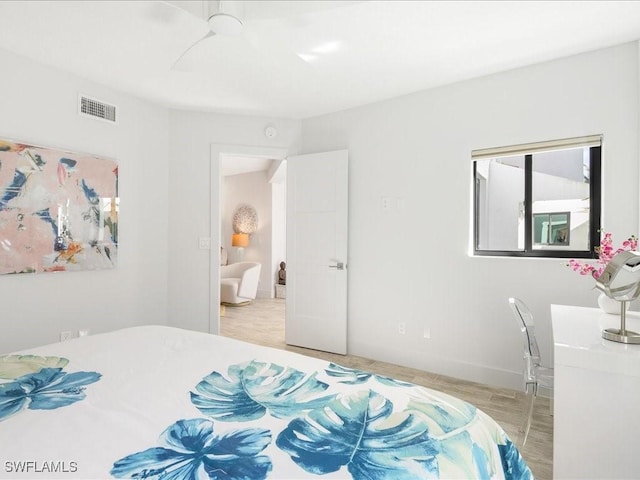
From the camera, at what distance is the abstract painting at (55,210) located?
264 cm

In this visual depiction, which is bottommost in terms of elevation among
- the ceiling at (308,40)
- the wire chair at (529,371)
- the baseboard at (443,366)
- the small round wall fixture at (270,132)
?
the baseboard at (443,366)

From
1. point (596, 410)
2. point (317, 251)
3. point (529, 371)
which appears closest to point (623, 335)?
point (596, 410)

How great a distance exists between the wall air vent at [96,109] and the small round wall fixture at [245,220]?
172 inches

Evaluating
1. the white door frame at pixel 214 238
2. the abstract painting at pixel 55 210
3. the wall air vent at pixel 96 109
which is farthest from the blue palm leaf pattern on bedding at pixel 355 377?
the wall air vent at pixel 96 109

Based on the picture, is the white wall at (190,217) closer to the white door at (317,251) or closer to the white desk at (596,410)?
the white door at (317,251)

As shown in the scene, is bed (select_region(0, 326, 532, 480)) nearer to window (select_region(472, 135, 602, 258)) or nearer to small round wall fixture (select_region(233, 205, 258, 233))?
window (select_region(472, 135, 602, 258))

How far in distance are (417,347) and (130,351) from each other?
2.52m

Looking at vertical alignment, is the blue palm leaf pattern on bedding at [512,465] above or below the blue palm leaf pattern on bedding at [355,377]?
below

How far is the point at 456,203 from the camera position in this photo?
319 centimetres

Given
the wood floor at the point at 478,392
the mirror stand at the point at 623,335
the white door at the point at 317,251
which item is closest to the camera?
the mirror stand at the point at 623,335

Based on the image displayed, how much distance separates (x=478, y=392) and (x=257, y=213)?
18.5ft

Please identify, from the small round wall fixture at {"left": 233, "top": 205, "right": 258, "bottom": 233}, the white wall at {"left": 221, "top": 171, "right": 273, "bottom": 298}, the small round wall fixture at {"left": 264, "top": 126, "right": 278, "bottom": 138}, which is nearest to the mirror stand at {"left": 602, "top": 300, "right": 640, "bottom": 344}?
the small round wall fixture at {"left": 264, "top": 126, "right": 278, "bottom": 138}

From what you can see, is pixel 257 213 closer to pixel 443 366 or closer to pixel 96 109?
pixel 96 109

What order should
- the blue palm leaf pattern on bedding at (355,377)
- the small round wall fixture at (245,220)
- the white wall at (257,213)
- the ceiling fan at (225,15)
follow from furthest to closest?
the small round wall fixture at (245,220) → the white wall at (257,213) → the ceiling fan at (225,15) → the blue palm leaf pattern on bedding at (355,377)
